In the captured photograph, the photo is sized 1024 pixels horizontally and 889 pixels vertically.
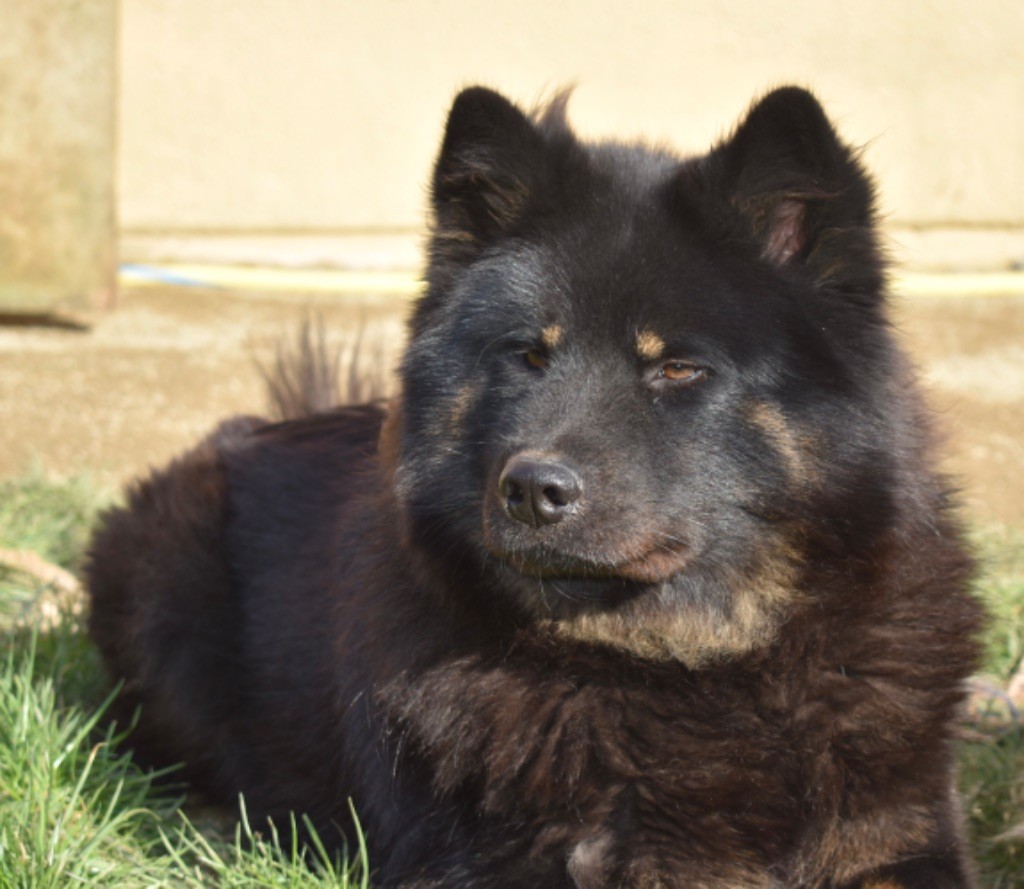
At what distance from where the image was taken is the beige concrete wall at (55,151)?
600cm

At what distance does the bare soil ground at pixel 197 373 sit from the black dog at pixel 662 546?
9.61 ft

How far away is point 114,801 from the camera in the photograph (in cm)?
298

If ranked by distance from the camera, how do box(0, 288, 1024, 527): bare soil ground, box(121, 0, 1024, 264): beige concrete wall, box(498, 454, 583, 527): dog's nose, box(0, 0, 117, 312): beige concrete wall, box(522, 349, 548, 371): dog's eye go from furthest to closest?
box(121, 0, 1024, 264): beige concrete wall → box(0, 0, 117, 312): beige concrete wall → box(0, 288, 1024, 527): bare soil ground → box(522, 349, 548, 371): dog's eye → box(498, 454, 583, 527): dog's nose

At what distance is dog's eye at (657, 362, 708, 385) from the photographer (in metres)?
2.61

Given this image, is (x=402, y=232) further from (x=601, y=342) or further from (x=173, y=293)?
Answer: (x=601, y=342)

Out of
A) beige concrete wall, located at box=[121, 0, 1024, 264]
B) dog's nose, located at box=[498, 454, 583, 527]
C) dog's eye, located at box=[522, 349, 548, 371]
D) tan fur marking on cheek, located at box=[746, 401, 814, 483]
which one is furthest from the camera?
beige concrete wall, located at box=[121, 0, 1024, 264]

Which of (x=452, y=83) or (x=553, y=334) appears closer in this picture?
(x=553, y=334)

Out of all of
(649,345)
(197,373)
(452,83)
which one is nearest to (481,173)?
(649,345)

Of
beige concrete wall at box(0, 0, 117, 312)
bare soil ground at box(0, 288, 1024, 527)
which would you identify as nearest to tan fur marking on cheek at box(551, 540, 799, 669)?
bare soil ground at box(0, 288, 1024, 527)

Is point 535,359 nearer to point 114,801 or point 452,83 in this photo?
point 114,801

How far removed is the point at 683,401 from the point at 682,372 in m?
0.06

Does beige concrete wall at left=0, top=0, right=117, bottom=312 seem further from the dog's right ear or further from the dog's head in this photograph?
the dog's head

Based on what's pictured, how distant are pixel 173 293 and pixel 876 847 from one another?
4990mm

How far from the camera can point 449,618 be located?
283cm
